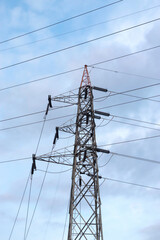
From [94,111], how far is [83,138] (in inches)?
117

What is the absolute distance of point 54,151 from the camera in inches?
874

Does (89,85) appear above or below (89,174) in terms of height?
above

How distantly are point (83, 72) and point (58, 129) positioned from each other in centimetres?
670

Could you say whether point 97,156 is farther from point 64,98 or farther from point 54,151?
point 64,98

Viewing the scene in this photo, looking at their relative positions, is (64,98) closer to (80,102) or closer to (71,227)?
(80,102)

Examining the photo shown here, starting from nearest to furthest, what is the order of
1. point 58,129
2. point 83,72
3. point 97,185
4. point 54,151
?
point 97,185 < point 54,151 < point 58,129 < point 83,72

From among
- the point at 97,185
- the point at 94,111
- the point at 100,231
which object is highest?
the point at 94,111

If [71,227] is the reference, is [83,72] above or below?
above

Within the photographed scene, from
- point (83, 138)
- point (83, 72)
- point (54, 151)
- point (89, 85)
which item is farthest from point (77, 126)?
point (83, 72)

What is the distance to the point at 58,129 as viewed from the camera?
78.5 feet

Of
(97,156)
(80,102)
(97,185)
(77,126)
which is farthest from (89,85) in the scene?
(97,185)

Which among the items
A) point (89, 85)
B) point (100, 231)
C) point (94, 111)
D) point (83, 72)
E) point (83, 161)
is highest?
point (83, 72)

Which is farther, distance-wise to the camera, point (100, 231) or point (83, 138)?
point (83, 138)

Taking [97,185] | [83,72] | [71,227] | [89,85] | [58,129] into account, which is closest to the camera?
[71,227]
